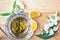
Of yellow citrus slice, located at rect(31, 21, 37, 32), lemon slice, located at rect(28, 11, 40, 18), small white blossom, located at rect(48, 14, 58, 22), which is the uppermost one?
lemon slice, located at rect(28, 11, 40, 18)

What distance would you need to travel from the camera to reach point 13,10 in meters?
1.58

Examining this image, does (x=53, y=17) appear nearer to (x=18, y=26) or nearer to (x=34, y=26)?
(x=34, y=26)

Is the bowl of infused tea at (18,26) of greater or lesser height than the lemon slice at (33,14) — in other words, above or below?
below

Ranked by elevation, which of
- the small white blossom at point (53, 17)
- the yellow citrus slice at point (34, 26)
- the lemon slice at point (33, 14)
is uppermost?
the lemon slice at point (33, 14)

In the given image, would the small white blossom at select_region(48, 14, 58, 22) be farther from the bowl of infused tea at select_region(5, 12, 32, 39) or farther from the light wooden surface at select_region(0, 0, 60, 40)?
the bowl of infused tea at select_region(5, 12, 32, 39)

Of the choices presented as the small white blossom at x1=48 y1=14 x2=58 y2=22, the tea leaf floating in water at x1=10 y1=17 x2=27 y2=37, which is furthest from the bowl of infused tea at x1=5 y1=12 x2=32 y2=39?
the small white blossom at x1=48 y1=14 x2=58 y2=22

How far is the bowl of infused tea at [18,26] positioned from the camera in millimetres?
1583

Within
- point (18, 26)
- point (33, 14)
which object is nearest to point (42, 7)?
point (33, 14)

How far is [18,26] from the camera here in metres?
1.58

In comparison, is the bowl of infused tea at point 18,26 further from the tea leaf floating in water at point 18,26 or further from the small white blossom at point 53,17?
the small white blossom at point 53,17

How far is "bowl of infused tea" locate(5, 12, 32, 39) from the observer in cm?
158

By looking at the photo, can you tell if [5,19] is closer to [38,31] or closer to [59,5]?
[38,31]

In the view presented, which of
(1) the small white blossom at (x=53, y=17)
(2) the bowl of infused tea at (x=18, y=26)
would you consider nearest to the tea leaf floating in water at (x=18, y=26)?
(2) the bowl of infused tea at (x=18, y=26)

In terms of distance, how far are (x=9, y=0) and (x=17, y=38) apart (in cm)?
30
